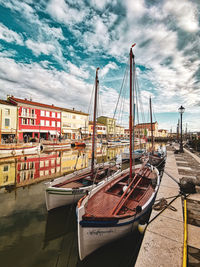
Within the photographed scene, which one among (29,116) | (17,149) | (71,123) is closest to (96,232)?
(17,149)

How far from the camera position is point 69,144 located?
3762cm

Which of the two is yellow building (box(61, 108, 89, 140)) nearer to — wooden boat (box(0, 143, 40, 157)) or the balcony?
the balcony

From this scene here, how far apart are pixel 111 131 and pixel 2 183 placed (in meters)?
62.4

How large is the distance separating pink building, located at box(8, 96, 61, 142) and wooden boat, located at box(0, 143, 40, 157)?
22.0 feet

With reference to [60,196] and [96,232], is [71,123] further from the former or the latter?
[96,232]

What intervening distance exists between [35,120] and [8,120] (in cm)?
655

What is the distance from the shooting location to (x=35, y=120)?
36.1m

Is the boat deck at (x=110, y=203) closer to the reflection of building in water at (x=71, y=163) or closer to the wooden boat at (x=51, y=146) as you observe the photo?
the reflection of building in water at (x=71, y=163)

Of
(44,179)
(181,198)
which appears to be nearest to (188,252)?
(181,198)

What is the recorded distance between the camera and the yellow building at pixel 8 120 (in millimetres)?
30094

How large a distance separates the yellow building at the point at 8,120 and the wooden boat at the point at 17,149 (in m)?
8.36

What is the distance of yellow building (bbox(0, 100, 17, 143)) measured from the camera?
1185 inches

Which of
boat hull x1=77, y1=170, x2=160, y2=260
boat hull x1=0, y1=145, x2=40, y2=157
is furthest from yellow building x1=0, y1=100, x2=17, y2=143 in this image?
boat hull x1=77, y1=170, x2=160, y2=260

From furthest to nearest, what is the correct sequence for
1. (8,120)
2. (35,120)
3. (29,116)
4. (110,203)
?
1. (35,120)
2. (29,116)
3. (8,120)
4. (110,203)
